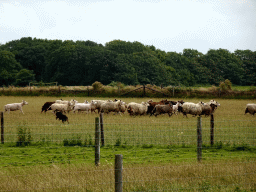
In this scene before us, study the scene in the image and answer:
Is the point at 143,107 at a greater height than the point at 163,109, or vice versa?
the point at 143,107

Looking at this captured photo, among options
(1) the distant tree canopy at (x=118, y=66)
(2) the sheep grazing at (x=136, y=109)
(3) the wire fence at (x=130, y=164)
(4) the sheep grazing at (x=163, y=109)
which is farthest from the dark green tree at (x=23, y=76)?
(3) the wire fence at (x=130, y=164)

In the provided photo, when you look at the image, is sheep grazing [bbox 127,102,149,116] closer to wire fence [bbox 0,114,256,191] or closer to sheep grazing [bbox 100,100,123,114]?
sheep grazing [bbox 100,100,123,114]

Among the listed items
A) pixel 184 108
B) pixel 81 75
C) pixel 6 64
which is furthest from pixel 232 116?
pixel 6 64

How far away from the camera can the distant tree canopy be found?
266 ft

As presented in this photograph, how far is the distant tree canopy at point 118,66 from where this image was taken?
81000 mm

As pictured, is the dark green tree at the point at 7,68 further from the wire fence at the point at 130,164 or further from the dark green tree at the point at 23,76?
the wire fence at the point at 130,164

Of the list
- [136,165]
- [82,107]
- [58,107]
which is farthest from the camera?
[82,107]

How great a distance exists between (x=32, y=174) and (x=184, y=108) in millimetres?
16213

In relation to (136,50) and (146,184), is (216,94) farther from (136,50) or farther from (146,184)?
(136,50)

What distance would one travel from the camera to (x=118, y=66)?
79.4 meters

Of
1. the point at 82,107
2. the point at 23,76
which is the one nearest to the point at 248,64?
the point at 23,76

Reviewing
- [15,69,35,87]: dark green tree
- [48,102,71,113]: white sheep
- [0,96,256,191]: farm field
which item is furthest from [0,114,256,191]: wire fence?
[15,69,35,87]: dark green tree

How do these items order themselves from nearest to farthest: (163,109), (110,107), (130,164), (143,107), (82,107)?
1. (130,164)
2. (163,109)
3. (143,107)
4. (110,107)
5. (82,107)

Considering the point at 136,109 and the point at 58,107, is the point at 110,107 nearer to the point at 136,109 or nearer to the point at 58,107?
the point at 136,109
